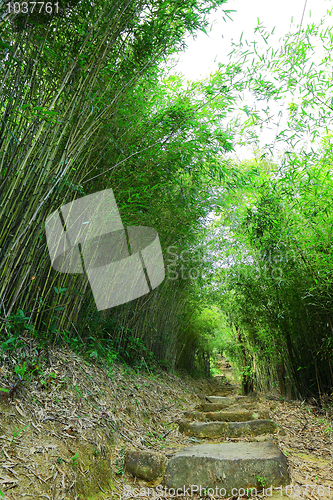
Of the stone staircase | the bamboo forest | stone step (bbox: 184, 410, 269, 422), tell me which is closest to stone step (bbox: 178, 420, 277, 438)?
the bamboo forest

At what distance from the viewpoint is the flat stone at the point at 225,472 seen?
5.17 feet

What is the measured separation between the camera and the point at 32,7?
1408 mm

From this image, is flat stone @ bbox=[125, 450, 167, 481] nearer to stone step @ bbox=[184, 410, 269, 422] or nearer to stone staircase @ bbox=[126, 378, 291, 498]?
stone staircase @ bbox=[126, 378, 291, 498]

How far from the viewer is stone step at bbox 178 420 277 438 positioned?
2482mm

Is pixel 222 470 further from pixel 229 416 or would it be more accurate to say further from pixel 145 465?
pixel 229 416

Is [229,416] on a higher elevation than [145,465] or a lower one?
lower

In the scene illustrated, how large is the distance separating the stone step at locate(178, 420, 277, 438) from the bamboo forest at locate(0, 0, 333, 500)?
0.04 feet

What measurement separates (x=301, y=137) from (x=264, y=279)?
1.83 meters

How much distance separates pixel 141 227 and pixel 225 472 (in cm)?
208

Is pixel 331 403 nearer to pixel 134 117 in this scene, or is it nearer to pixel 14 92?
pixel 134 117

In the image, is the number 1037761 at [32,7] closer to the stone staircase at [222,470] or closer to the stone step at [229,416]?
the stone staircase at [222,470]

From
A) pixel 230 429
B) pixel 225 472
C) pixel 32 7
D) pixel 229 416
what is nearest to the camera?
pixel 32 7

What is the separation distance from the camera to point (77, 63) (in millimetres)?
1623

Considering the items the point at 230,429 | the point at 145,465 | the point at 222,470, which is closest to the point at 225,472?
the point at 222,470
